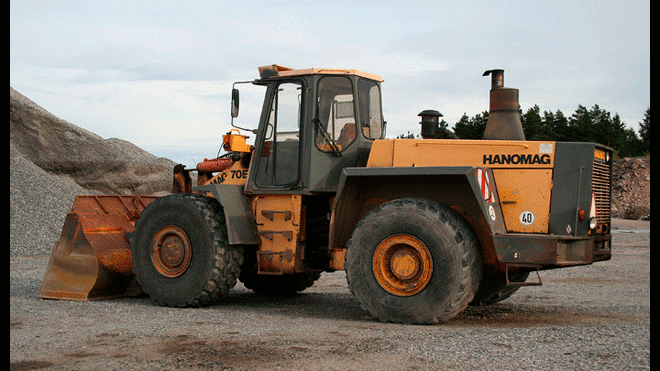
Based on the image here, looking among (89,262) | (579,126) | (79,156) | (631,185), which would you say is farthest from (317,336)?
(579,126)

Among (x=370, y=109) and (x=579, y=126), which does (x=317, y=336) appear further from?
(x=579, y=126)

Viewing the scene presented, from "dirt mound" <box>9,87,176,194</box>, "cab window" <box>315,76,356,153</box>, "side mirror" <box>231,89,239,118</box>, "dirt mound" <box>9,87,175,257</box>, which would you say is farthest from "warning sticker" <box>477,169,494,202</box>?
"dirt mound" <box>9,87,176,194</box>

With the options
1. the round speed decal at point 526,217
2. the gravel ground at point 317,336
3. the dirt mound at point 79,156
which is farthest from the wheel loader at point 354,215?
the dirt mound at point 79,156

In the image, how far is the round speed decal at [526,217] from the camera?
734 centimetres

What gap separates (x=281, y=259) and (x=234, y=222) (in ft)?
2.48

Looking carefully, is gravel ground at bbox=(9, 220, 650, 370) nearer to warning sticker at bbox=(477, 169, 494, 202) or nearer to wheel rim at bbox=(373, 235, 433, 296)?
wheel rim at bbox=(373, 235, 433, 296)

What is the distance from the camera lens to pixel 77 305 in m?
8.91

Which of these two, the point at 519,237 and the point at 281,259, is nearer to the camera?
the point at 519,237

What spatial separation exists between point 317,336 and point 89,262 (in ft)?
13.6

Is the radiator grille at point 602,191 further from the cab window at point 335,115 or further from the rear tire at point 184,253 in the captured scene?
the rear tire at point 184,253

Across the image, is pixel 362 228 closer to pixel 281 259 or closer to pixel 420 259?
pixel 420 259

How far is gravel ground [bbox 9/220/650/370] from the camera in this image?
5.60 metres
